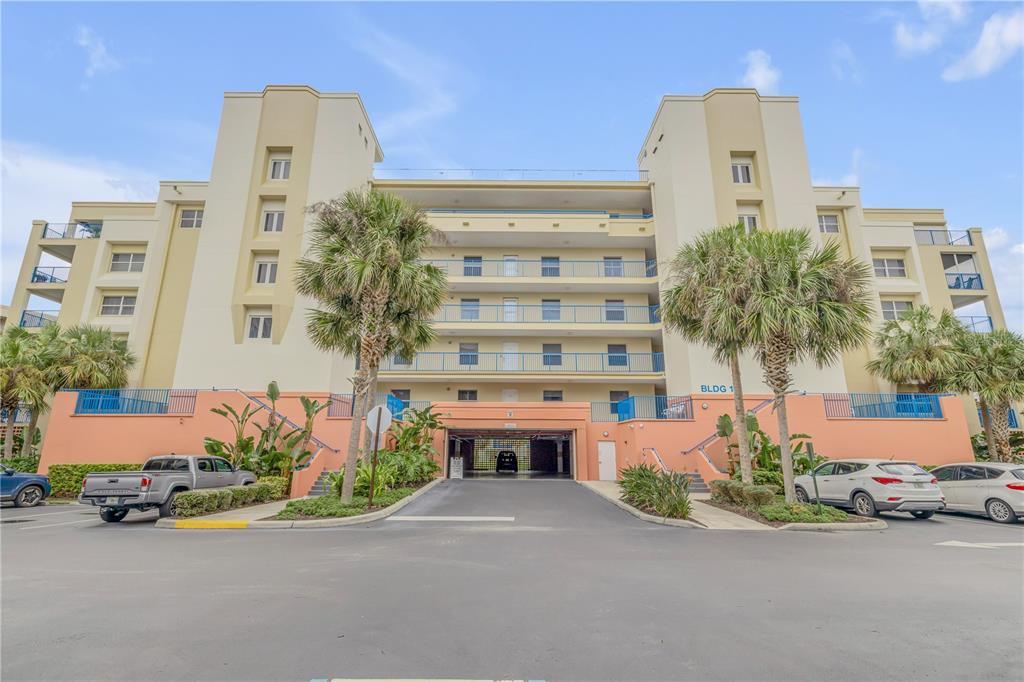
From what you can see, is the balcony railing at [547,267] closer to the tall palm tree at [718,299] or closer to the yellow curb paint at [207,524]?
the tall palm tree at [718,299]

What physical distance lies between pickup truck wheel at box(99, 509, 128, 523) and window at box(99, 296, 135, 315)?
69.1 feet

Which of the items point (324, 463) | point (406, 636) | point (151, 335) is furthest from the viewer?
point (151, 335)

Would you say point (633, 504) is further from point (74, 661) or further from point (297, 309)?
point (297, 309)

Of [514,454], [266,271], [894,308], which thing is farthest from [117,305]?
[894,308]

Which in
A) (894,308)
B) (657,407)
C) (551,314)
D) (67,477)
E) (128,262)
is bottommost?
(67,477)

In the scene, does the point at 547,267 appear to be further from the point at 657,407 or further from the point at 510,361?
the point at 657,407

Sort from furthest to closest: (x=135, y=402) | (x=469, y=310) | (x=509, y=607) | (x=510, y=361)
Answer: (x=469, y=310) < (x=510, y=361) < (x=135, y=402) < (x=509, y=607)

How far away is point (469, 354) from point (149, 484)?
16.9 metres

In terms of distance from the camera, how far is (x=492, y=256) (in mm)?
29953

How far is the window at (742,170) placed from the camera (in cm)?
2620

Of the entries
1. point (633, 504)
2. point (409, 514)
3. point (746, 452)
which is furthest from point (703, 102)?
point (409, 514)

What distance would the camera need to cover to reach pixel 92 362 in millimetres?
21906

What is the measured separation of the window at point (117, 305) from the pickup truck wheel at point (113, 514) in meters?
21.1

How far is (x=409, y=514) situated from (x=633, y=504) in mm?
6507
